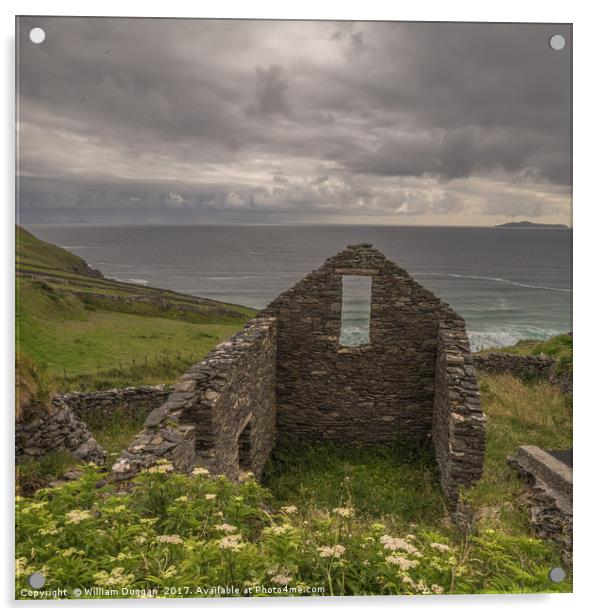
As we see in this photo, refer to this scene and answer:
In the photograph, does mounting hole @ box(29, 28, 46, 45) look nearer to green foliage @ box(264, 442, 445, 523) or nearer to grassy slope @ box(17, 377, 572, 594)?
grassy slope @ box(17, 377, 572, 594)

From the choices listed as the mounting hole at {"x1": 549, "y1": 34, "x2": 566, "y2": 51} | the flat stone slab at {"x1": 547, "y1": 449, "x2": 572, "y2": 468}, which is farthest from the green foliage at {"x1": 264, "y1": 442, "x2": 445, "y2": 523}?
the mounting hole at {"x1": 549, "y1": 34, "x2": 566, "y2": 51}

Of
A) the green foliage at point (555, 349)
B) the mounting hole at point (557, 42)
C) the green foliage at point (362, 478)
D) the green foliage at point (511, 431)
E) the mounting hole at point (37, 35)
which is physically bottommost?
the green foliage at point (362, 478)

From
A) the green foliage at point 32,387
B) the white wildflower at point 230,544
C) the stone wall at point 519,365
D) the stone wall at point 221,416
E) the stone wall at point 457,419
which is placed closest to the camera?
the white wildflower at point 230,544

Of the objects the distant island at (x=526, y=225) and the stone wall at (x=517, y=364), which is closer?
the distant island at (x=526, y=225)

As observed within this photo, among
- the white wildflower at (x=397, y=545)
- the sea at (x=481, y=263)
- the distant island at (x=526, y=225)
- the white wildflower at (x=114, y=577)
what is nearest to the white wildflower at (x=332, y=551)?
the white wildflower at (x=397, y=545)

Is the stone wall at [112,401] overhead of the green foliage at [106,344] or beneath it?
beneath

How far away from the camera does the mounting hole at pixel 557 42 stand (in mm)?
5570

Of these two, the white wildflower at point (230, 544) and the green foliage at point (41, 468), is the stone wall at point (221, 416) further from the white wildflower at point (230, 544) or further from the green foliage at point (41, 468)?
the green foliage at point (41, 468)

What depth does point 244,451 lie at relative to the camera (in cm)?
916

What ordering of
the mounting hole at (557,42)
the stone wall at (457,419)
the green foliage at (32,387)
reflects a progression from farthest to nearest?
the stone wall at (457,419) < the green foliage at (32,387) < the mounting hole at (557,42)

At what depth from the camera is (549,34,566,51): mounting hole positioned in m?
5.57

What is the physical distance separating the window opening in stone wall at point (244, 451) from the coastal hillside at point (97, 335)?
4.04 meters

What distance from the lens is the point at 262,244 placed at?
333ft

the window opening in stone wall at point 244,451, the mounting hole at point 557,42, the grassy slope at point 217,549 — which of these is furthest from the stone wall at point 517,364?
the mounting hole at point 557,42
